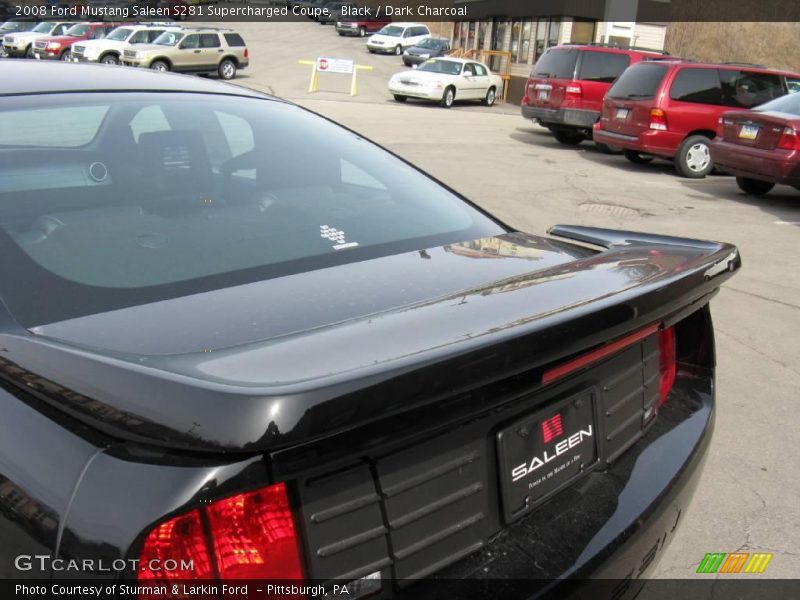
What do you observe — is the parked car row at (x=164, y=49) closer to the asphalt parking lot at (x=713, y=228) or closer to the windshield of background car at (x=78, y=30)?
the windshield of background car at (x=78, y=30)

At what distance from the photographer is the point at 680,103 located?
43.5 ft

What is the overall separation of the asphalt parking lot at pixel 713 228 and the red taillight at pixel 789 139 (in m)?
0.84

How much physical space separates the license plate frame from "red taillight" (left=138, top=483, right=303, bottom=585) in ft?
35.6

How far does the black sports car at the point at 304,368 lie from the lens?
136 centimetres

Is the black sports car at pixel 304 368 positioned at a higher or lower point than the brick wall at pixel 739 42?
lower

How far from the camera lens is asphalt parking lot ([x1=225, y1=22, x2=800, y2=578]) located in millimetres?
3357

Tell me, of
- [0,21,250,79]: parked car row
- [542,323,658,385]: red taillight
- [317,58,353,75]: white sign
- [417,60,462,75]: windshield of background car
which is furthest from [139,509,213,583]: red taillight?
[0,21,250,79]: parked car row

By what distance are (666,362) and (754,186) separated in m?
10.5

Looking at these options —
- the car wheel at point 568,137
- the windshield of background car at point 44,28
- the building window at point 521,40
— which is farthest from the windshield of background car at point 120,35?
the car wheel at point 568,137

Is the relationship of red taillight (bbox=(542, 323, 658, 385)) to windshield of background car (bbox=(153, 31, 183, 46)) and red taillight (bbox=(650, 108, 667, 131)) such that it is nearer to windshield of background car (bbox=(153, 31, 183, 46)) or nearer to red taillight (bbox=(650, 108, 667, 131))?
red taillight (bbox=(650, 108, 667, 131))

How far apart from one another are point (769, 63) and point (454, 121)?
41.2ft

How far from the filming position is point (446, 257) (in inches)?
94.0

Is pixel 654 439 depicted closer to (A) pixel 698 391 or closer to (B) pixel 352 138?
(A) pixel 698 391

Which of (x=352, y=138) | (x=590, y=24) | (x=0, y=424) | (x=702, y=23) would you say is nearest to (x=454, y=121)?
(x=590, y=24)
